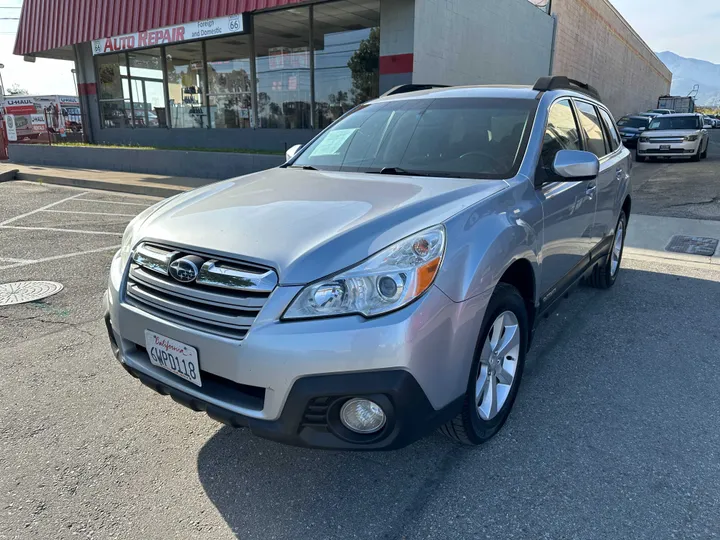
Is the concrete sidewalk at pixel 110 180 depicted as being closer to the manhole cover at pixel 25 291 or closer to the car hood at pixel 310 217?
the manhole cover at pixel 25 291

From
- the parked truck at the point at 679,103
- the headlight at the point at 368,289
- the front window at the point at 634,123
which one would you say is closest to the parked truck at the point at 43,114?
the headlight at the point at 368,289

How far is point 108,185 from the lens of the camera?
1230 centimetres

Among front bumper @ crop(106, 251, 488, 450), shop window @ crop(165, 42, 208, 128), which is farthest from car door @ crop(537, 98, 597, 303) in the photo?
shop window @ crop(165, 42, 208, 128)

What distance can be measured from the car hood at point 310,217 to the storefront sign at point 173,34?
11556 mm

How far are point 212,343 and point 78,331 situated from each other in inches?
101

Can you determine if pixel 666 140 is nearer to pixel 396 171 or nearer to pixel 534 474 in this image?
pixel 396 171

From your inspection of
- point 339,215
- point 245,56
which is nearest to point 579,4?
point 245,56

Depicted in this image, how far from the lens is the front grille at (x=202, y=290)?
6.87 feet

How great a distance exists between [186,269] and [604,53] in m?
32.4

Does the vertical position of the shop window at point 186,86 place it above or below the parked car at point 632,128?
above

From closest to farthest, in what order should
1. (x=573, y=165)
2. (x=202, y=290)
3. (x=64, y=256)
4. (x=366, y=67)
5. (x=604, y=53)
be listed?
(x=202, y=290) < (x=573, y=165) < (x=64, y=256) < (x=366, y=67) < (x=604, y=53)

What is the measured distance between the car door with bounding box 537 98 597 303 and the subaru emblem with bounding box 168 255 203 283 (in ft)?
6.24

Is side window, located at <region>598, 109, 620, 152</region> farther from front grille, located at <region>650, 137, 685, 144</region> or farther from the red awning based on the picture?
front grille, located at <region>650, 137, 685, 144</region>

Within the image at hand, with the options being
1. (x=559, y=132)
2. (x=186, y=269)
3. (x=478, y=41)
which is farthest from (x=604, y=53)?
(x=186, y=269)
